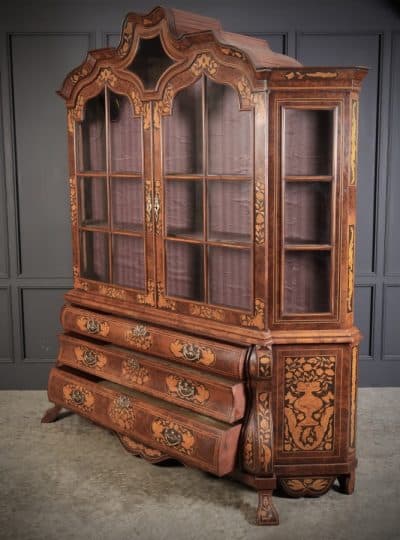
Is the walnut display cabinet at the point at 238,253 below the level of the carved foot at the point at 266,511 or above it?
above

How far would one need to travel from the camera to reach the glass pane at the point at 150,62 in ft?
10.1

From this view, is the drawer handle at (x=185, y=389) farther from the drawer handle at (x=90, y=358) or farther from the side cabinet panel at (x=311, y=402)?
the drawer handle at (x=90, y=358)

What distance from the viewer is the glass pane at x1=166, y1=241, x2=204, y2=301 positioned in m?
3.09

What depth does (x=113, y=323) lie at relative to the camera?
3.46 meters

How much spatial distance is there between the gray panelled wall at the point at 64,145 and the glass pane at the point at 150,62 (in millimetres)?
1056

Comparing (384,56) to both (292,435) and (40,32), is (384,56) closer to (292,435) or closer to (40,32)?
(40,32)

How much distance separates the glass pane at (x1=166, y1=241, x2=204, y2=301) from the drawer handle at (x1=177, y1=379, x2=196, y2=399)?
39cm

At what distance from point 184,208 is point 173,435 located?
1.05m

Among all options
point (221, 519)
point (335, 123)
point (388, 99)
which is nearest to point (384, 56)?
point (388, 99)

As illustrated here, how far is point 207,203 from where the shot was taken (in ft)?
9.89

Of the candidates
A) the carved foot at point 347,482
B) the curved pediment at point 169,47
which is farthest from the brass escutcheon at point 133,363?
the curved pediment at point 169,47

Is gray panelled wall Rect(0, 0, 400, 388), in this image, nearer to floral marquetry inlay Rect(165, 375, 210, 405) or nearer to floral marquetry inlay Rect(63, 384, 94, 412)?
floral marquetry inlay Rect(63, 384, 94, 412)

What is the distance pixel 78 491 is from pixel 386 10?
3.25m

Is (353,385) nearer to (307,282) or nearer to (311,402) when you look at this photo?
(311,402)
